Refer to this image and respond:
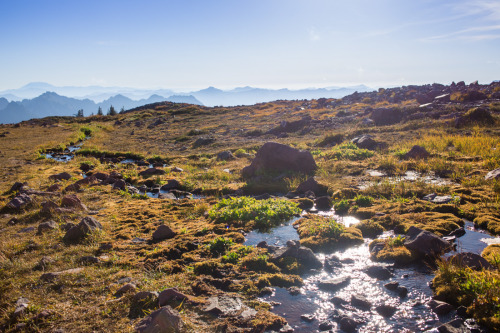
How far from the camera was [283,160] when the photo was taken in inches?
683

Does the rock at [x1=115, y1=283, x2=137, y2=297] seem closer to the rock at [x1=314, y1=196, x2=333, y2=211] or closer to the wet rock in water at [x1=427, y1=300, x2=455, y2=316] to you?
the wet rock in water at [x1=427, y1=300, x2=455, y2=316]

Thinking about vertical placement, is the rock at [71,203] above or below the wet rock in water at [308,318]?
above

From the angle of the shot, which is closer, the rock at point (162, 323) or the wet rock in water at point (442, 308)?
the rock at point (162, 323)

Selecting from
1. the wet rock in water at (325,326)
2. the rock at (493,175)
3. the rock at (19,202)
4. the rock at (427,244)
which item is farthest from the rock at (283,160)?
the wet rock in water at (325,326)

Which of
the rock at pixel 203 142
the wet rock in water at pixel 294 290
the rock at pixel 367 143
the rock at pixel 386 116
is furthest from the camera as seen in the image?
the rock at pixel 203 142

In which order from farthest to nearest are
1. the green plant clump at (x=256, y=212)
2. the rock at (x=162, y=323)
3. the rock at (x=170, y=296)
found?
1. the green plant clump at (x=256, y=212)
2. the rock at (x=170, y=296)
3. the rock at (x=162, y=323)

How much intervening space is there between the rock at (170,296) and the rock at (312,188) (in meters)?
9.06

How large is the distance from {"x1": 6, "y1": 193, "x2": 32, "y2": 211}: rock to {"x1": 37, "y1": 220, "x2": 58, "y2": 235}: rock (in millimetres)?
2790

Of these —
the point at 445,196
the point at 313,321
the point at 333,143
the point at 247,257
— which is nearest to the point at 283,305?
the point at 313,321

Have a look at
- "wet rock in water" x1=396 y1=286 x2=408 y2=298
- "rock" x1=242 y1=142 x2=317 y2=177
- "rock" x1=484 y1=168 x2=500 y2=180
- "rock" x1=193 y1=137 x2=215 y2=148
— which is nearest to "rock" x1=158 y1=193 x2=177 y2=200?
"rock" x1=242 y1=142 x2=317 y2=177

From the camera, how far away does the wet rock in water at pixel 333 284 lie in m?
6.75

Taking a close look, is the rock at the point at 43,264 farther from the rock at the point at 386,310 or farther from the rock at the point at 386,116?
the rock at the point at 386,116

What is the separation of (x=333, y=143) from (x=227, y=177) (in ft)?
38.6

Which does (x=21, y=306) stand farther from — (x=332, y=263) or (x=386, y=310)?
(x=386, y=310)
